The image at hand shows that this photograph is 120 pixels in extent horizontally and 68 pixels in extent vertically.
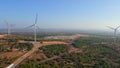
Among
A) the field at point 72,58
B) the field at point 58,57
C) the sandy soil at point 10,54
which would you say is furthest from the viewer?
the sandy soil at point 10,54

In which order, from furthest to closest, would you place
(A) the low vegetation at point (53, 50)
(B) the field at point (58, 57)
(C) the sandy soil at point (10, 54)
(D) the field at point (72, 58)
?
(A) the low vegetation at point (53, 50)
(C) the sandy soil at point (10, 54)
(D) the field at point (72, 58)
(B) the field at point (58, 57)

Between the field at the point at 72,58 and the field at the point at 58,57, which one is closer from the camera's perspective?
the field at the point at 58,57

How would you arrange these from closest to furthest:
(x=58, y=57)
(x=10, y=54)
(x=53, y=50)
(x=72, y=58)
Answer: (x=10, y=54) → (x=72, y=58) → (x=58, y=57) → (x=53, y=50)

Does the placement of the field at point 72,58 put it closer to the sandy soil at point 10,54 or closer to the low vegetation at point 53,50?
the low vegetation at point 53,50

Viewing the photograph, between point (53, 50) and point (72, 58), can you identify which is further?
point (53, 50)

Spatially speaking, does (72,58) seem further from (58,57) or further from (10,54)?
(10,54)

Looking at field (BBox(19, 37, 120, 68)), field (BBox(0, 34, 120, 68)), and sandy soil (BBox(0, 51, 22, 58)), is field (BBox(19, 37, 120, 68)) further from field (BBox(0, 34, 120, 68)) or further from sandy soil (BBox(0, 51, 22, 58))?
sandy soil (BBox(0, 51, 22, 58))

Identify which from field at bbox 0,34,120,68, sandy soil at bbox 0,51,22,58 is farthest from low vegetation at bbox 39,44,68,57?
sandy soil at bbox 0,51,22,58

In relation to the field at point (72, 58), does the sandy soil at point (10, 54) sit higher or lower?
higher

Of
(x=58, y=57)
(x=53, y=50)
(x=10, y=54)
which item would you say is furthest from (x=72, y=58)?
(x=10, y=54)

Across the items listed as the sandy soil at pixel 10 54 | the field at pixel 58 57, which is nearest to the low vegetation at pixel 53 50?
the field at pixel 58 57

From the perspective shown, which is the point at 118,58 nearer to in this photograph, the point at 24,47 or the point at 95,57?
the point at 95,57
